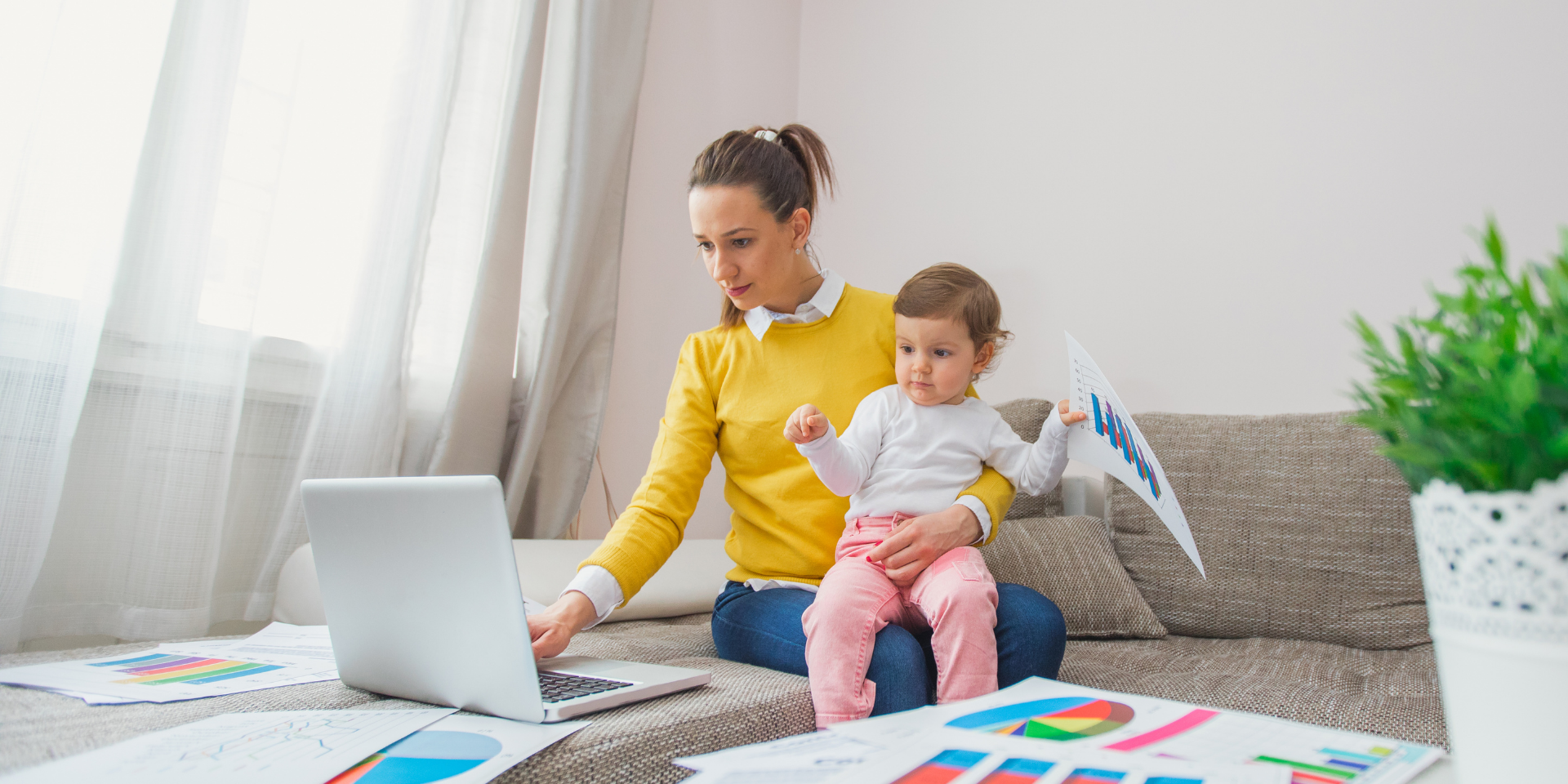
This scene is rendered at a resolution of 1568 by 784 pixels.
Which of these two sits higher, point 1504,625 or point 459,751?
point 1504,625

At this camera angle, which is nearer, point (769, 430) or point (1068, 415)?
point (1068, 415)

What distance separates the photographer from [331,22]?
1.46m

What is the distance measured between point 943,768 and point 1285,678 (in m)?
0.92

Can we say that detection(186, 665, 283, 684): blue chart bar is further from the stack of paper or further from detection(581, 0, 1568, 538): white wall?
detection(581, 0, 1568, 538): white wall

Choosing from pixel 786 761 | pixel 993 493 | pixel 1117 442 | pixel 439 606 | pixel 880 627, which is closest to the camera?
pixel 786 761

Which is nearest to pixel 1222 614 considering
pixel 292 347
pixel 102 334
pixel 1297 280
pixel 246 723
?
pixel 1297 280

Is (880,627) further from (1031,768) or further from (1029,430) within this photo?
(1029,430)

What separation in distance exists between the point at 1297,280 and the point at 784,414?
1.29m

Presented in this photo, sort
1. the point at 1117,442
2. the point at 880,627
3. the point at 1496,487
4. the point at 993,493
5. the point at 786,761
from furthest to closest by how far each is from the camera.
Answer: the point at 993,493
the point at 880,627
the point at 1117,442
the point at 786,761
the point at 1496,487

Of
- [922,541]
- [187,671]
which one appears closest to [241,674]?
[187,671]

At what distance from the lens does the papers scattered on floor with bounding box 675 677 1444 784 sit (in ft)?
1.36

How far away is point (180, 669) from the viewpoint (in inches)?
33.4

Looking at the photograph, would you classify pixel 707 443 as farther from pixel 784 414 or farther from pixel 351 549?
pixel 351 549

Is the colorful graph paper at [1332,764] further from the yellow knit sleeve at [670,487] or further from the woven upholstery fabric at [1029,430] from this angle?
the woven upholstery fabric at [1029,430]
